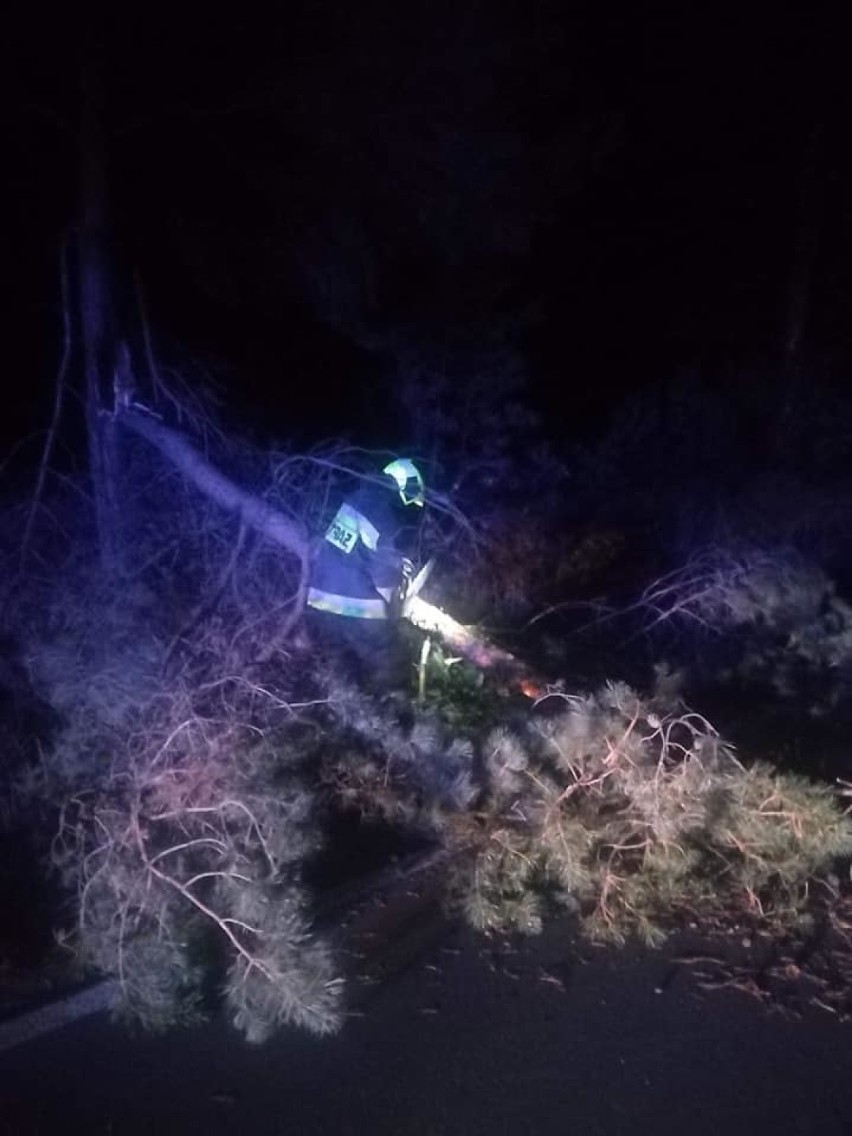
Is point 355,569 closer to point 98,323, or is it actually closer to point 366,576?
point 366,576

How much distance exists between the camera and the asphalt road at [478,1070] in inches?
175

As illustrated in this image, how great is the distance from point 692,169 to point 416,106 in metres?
7.35

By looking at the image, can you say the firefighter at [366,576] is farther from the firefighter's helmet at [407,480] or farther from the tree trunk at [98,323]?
the tree trunk at [98,323]

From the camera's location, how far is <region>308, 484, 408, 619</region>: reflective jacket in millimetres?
7381

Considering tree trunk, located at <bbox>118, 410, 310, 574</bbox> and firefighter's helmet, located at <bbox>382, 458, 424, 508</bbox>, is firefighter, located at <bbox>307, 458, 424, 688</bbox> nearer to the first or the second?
firefighter's helmet, located at <bbox>382, 458, 424, 508</bbox>

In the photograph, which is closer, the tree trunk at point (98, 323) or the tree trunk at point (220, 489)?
the tree trunk at point (220, 489)

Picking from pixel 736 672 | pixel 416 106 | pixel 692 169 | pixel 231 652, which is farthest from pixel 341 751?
pixel 692 169

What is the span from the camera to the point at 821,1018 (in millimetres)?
5012

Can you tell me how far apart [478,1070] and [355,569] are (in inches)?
134

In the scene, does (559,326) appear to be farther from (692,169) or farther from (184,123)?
(184,123)

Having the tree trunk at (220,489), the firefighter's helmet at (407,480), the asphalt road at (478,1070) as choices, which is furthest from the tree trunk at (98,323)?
the asphalt road at (478,1070)

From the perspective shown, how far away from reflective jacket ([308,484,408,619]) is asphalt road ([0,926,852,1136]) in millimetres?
2599

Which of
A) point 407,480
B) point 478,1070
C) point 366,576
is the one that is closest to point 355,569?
point 366,576

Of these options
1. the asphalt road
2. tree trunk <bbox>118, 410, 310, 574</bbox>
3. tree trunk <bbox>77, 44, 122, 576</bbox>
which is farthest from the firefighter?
the asphalt road
